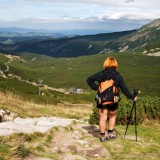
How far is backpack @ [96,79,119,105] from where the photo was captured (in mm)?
11812

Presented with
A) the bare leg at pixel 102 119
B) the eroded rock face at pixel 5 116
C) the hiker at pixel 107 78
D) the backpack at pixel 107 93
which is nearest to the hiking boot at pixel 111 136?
the hiker at pixel 107 78

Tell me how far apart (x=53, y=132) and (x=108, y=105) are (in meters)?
2.38

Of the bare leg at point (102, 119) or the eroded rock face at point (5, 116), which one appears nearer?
the bare leg at point (102, 119)

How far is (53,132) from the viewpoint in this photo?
12609 millimetres

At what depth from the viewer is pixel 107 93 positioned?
11812 mm

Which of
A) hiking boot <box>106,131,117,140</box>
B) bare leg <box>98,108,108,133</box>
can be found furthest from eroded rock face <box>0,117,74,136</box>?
hiking boot <box>106,131,117,140</box>

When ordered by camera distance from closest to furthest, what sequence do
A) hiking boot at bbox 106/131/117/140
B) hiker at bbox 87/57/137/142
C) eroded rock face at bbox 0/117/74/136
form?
1. eroded rock face at bbox 0/117/74/136
2. hiker at bbox 87/57/137/142
3. hiking boot at bbox 106/131/117/140

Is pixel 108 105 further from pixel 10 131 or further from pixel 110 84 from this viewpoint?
pixel 10 131

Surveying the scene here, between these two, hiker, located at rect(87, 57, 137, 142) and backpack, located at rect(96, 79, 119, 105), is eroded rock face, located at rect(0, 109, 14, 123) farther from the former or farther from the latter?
backpack, located at rect(96, 79, 119, 105)

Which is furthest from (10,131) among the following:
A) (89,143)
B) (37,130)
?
(89,143)

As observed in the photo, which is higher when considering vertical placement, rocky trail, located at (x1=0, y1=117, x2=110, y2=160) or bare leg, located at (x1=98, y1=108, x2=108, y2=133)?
bare leg, located at (x1=98, y1=108, x2=108, y2=133)

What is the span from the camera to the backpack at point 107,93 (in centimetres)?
1181

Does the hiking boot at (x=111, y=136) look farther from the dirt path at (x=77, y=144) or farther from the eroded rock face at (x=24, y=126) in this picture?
the eroded rock face at (x=24, y=126)

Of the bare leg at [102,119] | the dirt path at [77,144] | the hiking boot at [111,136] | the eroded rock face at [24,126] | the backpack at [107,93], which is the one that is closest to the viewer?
the dirt path at [77,144]
